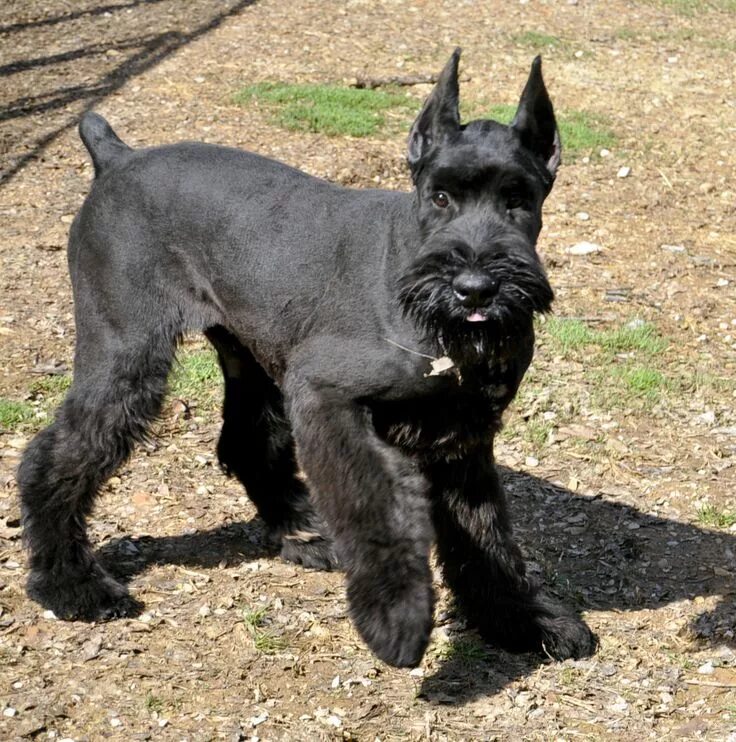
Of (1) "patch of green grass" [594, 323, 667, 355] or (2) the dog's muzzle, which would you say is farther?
(1) "patch of green grass" [594, 323, 667, 355]

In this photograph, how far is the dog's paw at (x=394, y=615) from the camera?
4.20 meters

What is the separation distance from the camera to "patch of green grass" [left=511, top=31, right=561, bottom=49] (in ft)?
42.4

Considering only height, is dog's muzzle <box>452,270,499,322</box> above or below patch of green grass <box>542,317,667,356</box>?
above

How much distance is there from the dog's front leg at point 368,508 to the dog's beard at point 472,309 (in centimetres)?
37

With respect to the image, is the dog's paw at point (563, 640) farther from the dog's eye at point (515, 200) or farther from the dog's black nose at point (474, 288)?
the dog's eye at point (515, 200)

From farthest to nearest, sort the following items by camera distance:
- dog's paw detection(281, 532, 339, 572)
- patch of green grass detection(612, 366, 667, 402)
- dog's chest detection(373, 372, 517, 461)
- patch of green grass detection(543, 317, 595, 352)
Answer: patch of green grass detection(543, 317, 595, 352) → patch of green grass detection(612, 366, 667, 402) → dog's paw detection(281, 532, 339, 572) → dog's chest detection(373, 372, 517, 461)

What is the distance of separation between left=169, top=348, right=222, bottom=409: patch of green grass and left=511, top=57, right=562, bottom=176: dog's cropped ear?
299 centimetres

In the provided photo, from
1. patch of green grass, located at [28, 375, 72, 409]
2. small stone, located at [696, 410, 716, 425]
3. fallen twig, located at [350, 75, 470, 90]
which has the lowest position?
patch of green grass, located at [28, 375, 72, 409]

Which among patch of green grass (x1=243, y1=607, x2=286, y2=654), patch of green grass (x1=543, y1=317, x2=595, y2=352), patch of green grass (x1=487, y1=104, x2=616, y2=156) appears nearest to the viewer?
patch of green grass (x1=243, y1=607, x2=286, y2=654)

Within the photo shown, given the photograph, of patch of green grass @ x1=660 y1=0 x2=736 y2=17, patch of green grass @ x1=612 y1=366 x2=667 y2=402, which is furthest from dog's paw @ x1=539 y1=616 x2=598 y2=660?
patch of green grass @ x1=660 y1=0 x2=736 y2=17

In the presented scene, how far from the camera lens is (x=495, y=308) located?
162 inches

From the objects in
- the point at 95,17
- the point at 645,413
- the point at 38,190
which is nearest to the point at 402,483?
the point at 645,413

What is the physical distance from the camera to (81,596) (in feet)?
17.0

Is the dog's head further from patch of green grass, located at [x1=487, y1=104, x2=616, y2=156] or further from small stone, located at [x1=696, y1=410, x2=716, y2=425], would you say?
patch of green grass, located at [x1=487, y1=104, x2=616, y2=156]
